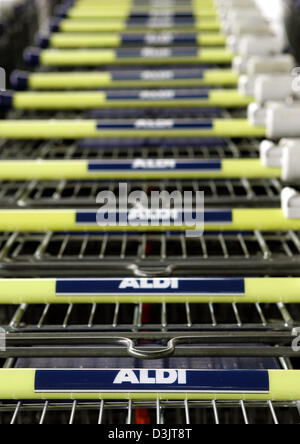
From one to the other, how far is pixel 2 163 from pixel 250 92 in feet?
3.71

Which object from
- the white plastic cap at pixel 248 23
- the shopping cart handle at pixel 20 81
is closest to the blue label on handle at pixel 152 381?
the shopping cart handle at pixel 20 81

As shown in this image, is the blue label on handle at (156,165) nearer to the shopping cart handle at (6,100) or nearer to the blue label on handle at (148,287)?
the blue label on handle at (148,287)

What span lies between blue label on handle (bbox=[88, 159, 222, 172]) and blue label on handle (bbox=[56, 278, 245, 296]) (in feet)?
2.17

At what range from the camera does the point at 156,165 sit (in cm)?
227

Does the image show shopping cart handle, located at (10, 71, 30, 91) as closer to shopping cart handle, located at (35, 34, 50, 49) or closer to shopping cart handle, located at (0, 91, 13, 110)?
shopping cart handle, located at (0, 91, 13, 110)

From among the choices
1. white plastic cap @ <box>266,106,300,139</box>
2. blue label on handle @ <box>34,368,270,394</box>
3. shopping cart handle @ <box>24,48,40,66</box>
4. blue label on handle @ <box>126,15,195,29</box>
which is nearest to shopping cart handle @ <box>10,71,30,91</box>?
shopping cart handle @ <box>24,48,40,66</box>

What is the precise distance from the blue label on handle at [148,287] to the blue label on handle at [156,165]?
2.17ft

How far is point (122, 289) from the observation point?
1691 mm

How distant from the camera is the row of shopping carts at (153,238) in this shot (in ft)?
4.91

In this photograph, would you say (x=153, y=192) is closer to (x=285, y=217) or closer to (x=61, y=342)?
(x=285, y=217)

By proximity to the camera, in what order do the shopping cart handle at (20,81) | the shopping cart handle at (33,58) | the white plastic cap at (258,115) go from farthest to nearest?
the shopping cart handle at (33,58)
the shopping cart handle at (20,81)
the white plastic cap at (258,115)

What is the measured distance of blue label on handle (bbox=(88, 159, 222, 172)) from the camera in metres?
2.26

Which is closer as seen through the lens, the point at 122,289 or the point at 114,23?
the point at 122,289
